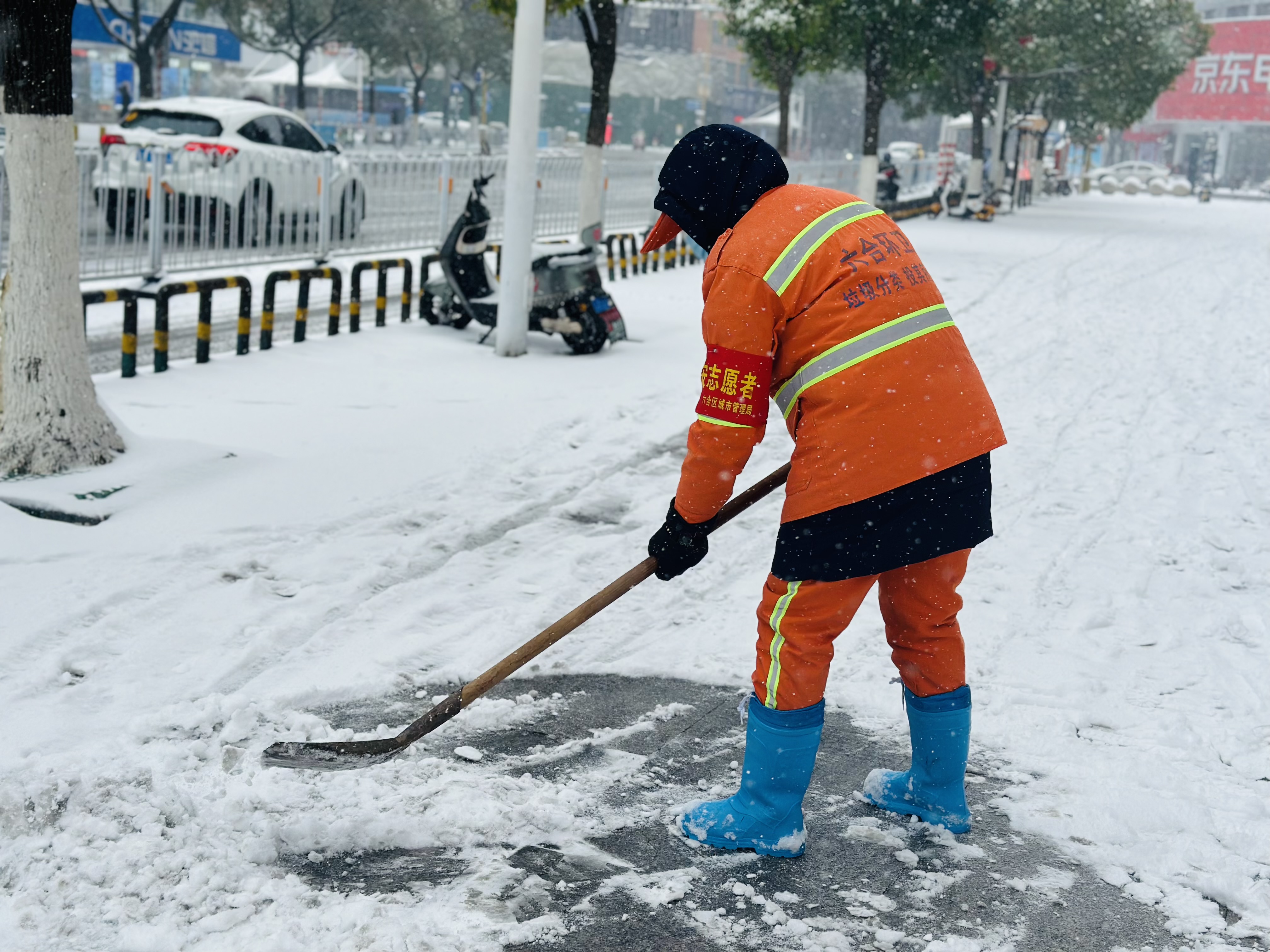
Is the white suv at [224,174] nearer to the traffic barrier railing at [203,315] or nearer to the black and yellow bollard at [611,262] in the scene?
the traffic barrier railing at [203,315]

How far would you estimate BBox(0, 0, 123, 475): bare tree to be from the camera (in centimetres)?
557

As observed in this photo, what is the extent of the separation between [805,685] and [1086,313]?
12.0 metres

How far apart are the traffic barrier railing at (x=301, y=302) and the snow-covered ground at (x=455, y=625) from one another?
0.22 m

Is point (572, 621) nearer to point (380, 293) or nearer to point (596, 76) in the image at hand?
point (380, 293)

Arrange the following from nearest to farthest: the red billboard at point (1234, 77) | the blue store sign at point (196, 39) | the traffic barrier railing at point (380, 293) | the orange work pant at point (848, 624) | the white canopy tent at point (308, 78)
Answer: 1. the orange work pant at point (848, 624)
2. the traffic barrier railing at point (380, 293)
3. the blue store sign at point (196, 39)
4. the white canopy tent at point (308, 78)
5. the red billboard at point (1234, 77)

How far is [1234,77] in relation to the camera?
69812mm

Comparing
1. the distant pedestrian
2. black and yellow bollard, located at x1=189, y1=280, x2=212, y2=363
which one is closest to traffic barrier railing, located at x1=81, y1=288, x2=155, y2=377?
black and yellow bollard, located at x1=189, y1=280, x2=212, y2=363

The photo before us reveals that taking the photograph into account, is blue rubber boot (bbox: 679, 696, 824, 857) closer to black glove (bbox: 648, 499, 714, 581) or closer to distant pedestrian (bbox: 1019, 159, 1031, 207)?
black glove (bbox: 648, 499, 714, 581)

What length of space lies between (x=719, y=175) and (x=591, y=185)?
11856mm

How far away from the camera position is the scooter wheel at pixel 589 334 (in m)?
9.93

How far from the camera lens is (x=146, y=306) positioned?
36.9ft

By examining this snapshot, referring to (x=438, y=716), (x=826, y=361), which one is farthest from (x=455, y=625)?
(x=826, y=361)

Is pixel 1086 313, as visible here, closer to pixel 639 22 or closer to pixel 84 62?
pixel 84 62

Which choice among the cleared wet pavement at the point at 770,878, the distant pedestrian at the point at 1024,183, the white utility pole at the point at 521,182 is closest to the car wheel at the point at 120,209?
the white utility pole at the point at 521,182
